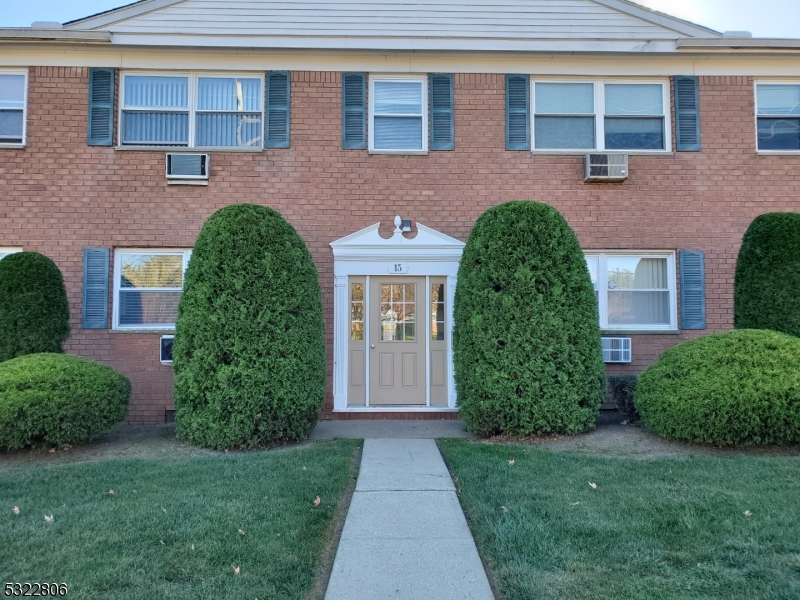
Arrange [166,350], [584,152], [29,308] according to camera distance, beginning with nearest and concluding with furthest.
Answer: [29,308]
[166,350]
[584,152]

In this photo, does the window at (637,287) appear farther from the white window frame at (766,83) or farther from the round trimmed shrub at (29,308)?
the round trimmed shrub at (29,308)

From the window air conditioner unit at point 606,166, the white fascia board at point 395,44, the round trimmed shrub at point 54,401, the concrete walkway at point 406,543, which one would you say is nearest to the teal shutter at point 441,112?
the white fascia board at point 395,44

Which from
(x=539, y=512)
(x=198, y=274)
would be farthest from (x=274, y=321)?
(x=539, y=512)

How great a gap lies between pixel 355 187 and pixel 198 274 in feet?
9.80

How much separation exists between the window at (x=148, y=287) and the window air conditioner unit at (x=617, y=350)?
21.3ft

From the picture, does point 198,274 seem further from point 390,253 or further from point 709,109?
point 709,109

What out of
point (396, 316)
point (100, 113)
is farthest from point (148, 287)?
point (396, 316)

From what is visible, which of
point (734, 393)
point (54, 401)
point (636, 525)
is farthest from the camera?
point (54, 401)

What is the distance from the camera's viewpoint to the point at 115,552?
3467 mm

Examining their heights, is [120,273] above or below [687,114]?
below

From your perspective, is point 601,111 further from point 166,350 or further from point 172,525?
point 172,525

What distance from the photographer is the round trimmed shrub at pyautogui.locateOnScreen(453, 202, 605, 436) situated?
651 centimetres

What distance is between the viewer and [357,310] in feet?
27.5

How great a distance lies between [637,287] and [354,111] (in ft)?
16.9
